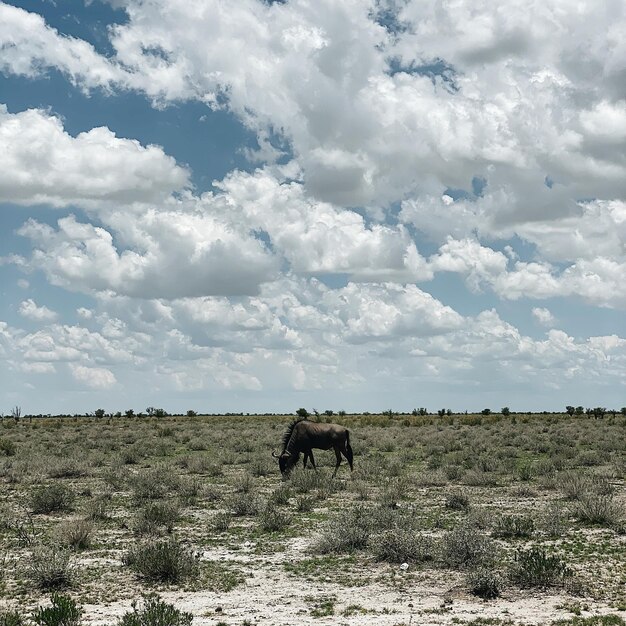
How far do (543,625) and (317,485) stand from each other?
12574 millimetres

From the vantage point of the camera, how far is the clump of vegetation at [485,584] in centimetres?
1033

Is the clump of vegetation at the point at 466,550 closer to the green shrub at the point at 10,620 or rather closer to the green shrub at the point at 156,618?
the green shrub at the point at 156,618

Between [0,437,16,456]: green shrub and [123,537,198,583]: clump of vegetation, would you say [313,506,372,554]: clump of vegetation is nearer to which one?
[123,537,198,583]: clump of vegetation

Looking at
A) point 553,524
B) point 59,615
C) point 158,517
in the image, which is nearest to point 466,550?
point 553,524

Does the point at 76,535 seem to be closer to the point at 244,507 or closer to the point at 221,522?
the point at 221,522

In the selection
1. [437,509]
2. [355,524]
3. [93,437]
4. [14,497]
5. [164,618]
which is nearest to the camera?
[164,618]

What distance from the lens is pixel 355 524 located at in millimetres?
14141

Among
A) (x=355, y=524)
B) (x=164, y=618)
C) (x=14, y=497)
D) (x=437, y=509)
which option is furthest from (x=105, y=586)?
(x=14, y=497)

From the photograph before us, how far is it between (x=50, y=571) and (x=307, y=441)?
13.9 metres

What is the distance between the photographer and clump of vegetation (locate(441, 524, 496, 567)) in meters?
11.8

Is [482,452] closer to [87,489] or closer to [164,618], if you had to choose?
[87,489]

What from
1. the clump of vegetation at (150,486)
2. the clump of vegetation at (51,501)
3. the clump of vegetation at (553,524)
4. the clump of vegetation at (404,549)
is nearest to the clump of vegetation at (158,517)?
the clump of vegetation at (51,501)

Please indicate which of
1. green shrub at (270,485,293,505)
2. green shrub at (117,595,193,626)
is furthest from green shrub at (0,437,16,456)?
green shrub at (117,595,193,626)

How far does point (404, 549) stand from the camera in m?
12.3
